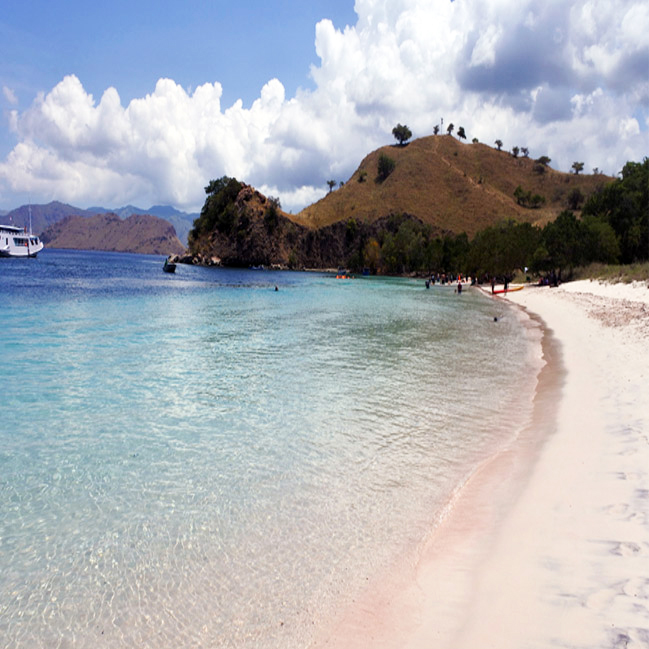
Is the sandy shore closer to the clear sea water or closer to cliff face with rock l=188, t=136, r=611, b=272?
the clear sea water

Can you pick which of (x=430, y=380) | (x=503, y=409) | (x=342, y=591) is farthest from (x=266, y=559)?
(x=430, y=380)

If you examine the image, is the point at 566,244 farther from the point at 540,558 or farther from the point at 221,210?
the point at 221,210

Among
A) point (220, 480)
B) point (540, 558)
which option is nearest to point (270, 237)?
point (220, 480)

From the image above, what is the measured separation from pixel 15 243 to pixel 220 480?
162 m

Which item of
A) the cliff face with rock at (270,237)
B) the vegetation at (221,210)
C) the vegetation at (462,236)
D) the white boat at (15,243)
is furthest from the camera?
the vegetation at (221,210)

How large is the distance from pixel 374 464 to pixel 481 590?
3.83m

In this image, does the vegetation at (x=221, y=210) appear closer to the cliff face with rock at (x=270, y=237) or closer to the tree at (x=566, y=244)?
the cliff face with rock at (x=270, y=237)

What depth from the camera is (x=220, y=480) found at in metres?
7.89

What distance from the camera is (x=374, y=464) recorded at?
8.55m

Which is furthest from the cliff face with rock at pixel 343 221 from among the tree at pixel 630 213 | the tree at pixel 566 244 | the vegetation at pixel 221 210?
the tree at pixel 566 244

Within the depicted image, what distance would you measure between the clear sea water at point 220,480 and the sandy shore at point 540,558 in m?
0.46

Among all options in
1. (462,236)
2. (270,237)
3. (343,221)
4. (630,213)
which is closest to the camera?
(630,213)

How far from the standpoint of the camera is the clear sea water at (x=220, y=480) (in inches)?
193

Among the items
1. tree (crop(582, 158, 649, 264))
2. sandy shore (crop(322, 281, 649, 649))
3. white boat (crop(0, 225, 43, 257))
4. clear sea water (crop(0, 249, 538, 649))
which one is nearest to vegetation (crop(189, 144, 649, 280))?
tree (crop(582, 158, 649, 264))
